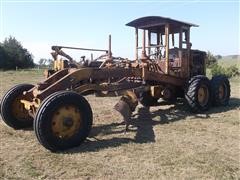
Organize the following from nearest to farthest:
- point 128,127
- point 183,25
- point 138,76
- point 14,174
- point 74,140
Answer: point 14,174 < point 74,140 < point 128,127 < point 138,76 < point 183,25

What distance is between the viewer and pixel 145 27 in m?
10.8

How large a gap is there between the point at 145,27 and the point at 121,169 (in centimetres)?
611

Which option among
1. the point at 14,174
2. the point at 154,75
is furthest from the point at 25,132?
the point at 154,75

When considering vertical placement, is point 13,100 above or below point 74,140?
above

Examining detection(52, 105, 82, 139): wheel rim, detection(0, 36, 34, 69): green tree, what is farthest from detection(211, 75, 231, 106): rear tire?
detection(0, 36, 34, 69): green tree

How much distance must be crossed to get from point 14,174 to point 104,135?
2518 millimetres

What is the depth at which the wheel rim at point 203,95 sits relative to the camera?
33.1ft

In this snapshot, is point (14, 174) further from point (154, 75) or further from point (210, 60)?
point (210, 60)

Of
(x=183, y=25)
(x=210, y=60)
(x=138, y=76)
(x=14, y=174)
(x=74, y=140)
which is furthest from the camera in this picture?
(x=210, y=60)

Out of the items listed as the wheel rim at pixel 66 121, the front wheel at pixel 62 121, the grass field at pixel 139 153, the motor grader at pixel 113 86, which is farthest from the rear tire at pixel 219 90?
the wheel rim at pixel 66 121

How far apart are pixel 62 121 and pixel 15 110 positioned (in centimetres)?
197

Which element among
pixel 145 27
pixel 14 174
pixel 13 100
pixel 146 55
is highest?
pixel 145 27

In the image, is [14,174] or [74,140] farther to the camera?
[74,140]

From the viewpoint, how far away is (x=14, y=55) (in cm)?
5344
